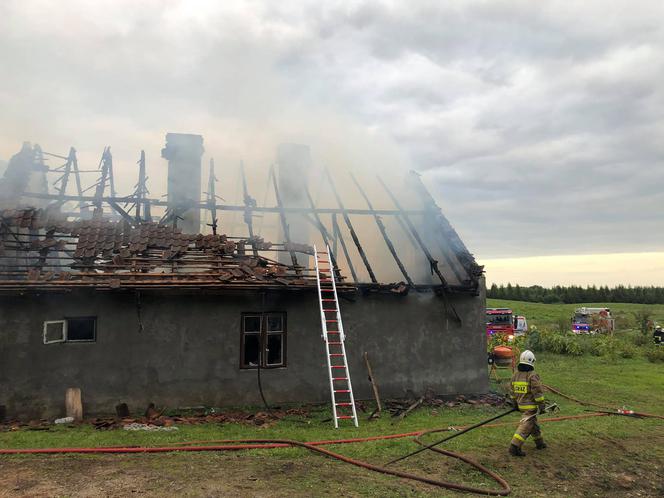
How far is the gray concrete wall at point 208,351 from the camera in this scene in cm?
975

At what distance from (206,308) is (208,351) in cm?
91

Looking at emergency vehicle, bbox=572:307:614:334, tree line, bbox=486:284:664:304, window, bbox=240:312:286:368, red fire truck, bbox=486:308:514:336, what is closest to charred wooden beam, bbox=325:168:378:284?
window, bbox=240:312:286:368

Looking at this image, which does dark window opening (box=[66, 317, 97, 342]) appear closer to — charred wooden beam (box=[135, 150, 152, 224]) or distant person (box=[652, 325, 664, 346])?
charred wooden beam (box=[135, 150, 152, 224])

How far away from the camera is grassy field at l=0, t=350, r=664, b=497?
19.4 ft

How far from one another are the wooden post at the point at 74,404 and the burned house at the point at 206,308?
22cm

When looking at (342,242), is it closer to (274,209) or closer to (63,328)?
(274,209)

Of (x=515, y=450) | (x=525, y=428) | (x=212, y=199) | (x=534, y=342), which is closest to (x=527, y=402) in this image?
(x=525, y=428)

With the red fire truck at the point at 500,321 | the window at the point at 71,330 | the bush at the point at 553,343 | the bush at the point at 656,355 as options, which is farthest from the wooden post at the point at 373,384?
the red fire truck at the point at 500,321

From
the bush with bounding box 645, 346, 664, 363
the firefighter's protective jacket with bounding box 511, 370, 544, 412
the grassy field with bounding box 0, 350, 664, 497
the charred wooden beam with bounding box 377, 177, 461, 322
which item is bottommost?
the bush with bounding box 645, 346, 664, 363

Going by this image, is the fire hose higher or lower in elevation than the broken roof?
lower

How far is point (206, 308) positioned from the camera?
35.1ft

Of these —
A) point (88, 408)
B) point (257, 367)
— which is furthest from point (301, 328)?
point (88, 408)

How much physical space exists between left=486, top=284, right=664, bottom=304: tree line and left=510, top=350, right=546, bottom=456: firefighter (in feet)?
201

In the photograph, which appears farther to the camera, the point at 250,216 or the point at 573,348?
the point at 573,348
